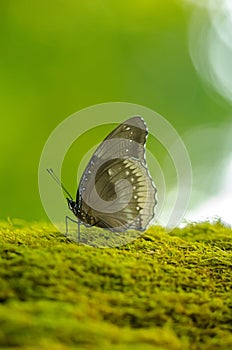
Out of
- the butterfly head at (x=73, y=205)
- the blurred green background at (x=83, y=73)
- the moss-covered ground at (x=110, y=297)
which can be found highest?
the blurred green background at (x=83, y=73)

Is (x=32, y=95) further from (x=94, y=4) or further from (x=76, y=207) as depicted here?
(x=76, y=207)

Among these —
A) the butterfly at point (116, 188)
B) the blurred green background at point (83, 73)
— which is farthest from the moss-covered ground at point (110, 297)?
the blurred green background at point (83, 73)

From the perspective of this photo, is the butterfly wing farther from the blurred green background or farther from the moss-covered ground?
the blurred green background

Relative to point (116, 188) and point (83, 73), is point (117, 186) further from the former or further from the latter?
point (83, 73)

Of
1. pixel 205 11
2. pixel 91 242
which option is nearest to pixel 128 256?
pixel 91 242

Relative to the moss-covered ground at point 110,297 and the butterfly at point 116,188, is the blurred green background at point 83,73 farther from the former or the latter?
the moss-covered ground at point 110,297

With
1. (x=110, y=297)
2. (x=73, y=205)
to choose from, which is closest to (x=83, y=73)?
(x=73, y=205)

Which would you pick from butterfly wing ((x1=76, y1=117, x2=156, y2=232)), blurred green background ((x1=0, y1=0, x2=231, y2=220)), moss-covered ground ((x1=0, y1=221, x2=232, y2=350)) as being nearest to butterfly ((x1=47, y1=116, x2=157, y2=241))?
butterfly wing ((x1=76, y1=117, x2=156, y2=232))

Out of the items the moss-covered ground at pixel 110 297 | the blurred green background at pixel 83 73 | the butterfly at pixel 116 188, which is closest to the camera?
the moss-covered ground at pixel 110 297
